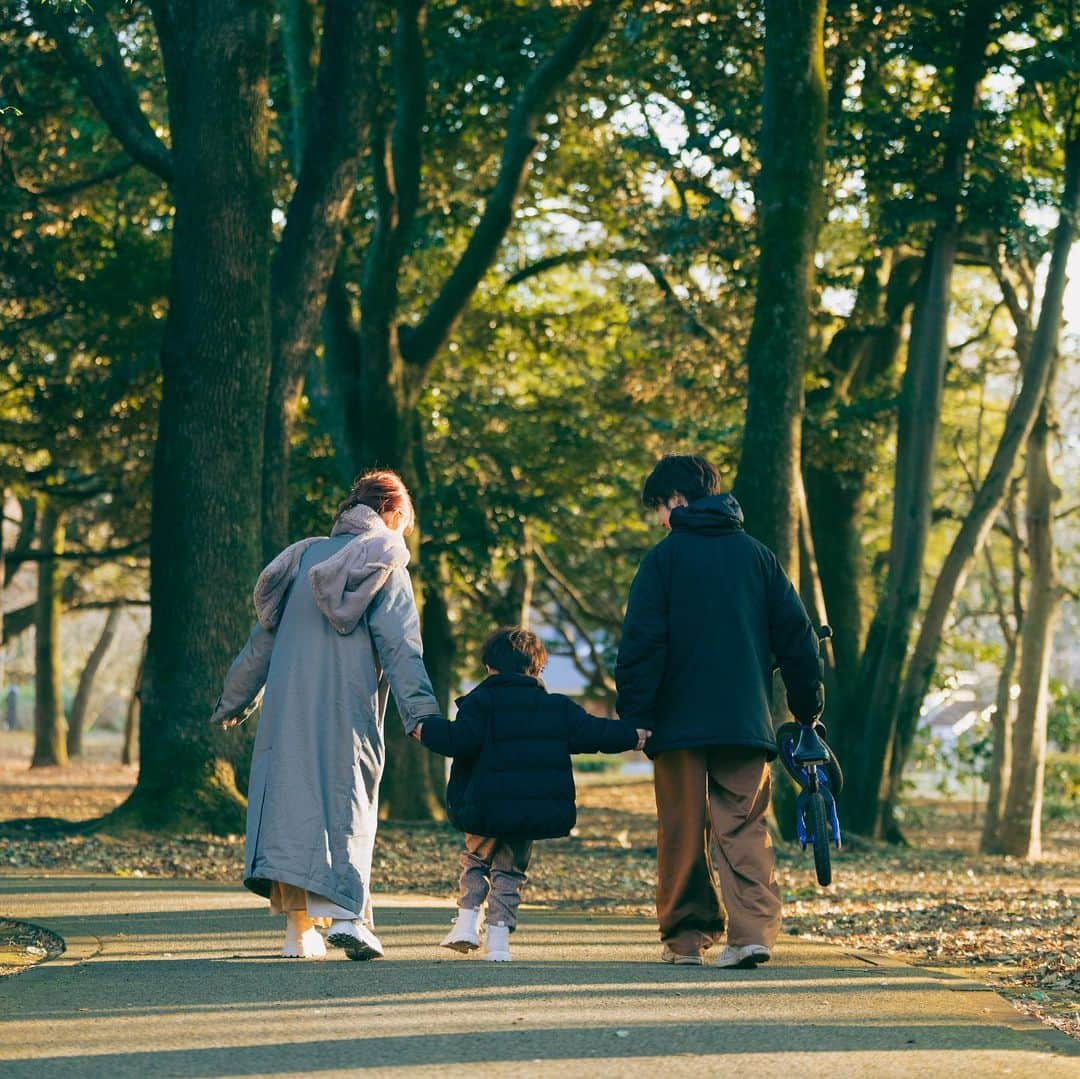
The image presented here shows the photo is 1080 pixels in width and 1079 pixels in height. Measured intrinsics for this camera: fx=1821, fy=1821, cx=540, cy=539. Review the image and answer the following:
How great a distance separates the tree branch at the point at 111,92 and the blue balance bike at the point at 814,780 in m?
9.28

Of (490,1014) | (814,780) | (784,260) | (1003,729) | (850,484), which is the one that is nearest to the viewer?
(490,1014)

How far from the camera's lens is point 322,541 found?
7.66 m

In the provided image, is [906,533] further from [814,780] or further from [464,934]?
[464,934]

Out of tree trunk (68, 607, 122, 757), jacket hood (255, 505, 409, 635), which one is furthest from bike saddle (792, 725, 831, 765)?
tree trunk (68, 607, 122, 757)

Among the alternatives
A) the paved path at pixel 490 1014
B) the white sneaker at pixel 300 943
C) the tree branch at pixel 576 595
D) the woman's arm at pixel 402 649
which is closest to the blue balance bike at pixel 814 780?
the paved path at pixel 490 1014

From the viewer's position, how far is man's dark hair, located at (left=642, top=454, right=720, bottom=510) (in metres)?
7.74

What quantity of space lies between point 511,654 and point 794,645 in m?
1.23

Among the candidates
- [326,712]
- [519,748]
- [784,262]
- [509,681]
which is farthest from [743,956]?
[784,262]

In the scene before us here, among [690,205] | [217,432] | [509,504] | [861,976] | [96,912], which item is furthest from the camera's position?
[509,504]

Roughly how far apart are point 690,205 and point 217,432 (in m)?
8.13

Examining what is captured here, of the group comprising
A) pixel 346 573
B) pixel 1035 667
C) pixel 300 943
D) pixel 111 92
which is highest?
pixel 111 92

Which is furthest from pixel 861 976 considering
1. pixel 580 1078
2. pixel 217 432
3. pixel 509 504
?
pixel 509 504

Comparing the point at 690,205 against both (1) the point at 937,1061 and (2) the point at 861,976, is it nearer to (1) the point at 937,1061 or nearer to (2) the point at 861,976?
(2) the point at 861,976

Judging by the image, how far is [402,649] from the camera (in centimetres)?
739
